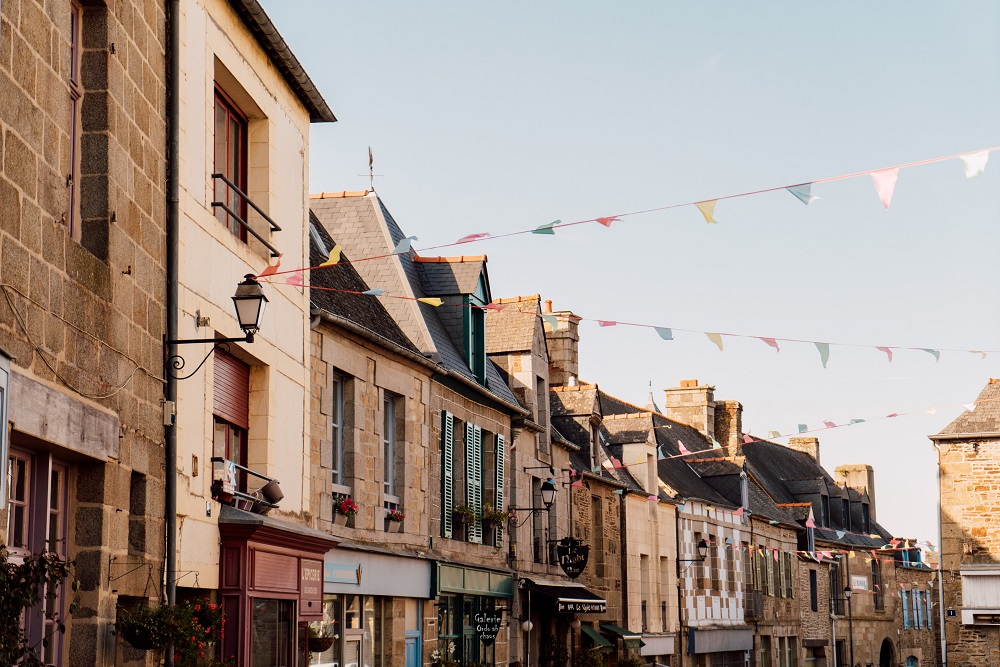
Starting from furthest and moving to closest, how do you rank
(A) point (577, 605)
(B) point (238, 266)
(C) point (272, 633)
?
(A) point (577, 605) < (B) point (238, 266) < (C) point (272, 633)

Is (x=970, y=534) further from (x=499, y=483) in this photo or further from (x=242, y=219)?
(x=242, y=219)

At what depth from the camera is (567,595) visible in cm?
1867

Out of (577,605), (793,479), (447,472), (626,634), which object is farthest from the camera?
(793,479)

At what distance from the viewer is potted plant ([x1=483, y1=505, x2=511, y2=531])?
16.7 metres

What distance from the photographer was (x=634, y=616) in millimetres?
24328

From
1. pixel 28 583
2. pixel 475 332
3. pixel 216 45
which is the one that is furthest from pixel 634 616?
pixel 28 583

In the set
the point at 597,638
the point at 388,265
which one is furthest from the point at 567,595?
the point at 388,265

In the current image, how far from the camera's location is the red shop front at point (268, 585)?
A: 877 cm

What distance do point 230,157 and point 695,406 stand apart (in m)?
24.8

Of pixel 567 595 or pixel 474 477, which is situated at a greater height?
pixel 474 477

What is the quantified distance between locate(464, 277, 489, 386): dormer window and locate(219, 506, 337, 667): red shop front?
6832 millimetres

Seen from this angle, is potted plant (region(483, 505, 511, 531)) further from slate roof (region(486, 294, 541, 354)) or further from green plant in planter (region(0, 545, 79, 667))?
green plant in planter (region(0, 545, 79, 667))

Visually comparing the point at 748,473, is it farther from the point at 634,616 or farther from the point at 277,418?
the point at 277,418

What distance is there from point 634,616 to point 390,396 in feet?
38.7
